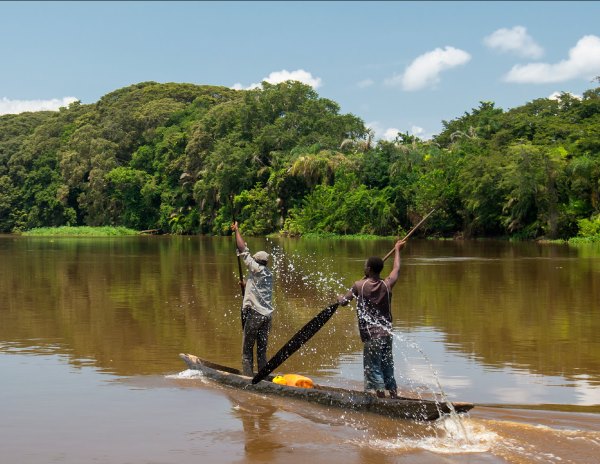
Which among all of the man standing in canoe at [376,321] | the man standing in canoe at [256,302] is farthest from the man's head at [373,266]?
the man standing in canoe at [256,302]

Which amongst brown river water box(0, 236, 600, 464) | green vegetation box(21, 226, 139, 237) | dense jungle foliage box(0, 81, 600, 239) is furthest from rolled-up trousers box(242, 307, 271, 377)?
green vegetation box(21, 226, 139, 237)

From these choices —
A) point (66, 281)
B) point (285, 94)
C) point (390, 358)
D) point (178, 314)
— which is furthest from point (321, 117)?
point (390, 358)

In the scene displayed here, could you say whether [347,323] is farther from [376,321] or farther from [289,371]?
[376,321]

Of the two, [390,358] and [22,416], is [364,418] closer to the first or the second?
[390,358]

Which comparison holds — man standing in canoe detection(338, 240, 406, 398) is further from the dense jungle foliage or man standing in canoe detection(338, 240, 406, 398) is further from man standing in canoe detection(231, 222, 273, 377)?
the dense jungle foliage

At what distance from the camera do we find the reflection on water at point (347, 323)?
1084 centimetres

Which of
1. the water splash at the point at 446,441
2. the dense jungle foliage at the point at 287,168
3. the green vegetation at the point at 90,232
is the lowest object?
the water splash at the point at 446,441

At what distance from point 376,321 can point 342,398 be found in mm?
957

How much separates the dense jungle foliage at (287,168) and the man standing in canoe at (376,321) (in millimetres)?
42871

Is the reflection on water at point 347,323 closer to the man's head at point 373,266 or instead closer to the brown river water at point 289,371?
the brown river water at point 289,371

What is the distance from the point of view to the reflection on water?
35.6 feet

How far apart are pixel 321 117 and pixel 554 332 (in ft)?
211

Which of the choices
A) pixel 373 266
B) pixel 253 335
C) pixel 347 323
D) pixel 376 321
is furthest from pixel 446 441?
pixel 347 323

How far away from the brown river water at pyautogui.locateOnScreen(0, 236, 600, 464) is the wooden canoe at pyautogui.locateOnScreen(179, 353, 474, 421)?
0.11 meters
